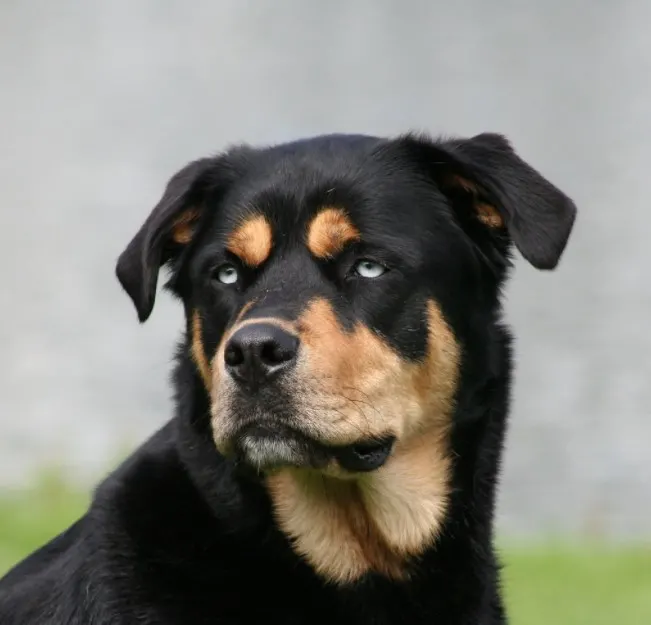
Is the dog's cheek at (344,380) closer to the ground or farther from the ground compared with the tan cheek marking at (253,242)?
closer to the ground

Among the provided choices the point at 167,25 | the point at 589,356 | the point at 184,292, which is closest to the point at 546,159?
the point at 589,356

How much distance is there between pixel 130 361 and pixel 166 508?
39.4ft

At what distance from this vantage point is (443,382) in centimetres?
409

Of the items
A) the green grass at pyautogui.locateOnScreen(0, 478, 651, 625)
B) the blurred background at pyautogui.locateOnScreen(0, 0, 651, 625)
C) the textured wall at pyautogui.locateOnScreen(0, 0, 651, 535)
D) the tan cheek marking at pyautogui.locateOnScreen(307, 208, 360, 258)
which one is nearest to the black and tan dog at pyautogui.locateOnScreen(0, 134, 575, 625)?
the tan cheek marking at pyautogui.locateOnScreen(307, 208, 360, 258)

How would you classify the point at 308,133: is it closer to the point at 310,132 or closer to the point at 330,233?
the point at 310,132

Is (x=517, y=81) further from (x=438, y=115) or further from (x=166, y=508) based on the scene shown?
(x=166, y=508)

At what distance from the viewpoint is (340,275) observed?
395cm

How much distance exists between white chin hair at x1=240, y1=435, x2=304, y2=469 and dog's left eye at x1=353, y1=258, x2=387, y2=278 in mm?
592

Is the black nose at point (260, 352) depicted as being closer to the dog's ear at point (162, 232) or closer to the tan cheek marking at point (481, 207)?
the dog's ear at point (162, 232)

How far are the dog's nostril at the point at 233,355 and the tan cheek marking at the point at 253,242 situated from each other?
453 mm

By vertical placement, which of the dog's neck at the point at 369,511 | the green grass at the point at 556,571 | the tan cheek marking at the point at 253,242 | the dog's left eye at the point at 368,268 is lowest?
the green grass at the point at 556,571

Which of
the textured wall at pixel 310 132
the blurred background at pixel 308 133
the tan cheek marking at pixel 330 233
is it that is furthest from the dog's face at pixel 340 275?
the textured wall at pixel 310 132

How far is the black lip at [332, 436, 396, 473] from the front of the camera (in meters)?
3.85

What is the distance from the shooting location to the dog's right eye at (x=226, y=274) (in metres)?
4.07
